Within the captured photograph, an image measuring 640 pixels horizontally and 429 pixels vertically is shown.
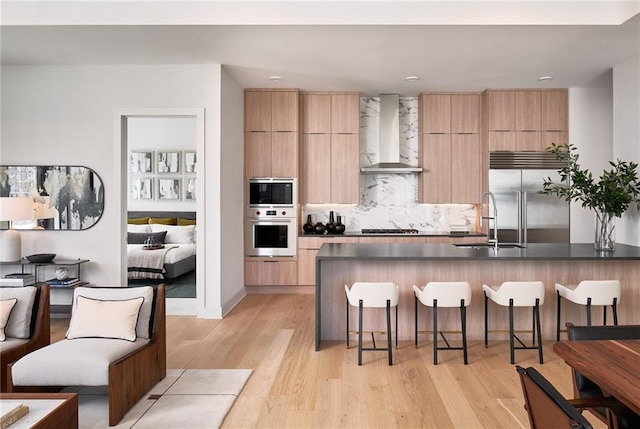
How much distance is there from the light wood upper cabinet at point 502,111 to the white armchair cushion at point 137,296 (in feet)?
16.4

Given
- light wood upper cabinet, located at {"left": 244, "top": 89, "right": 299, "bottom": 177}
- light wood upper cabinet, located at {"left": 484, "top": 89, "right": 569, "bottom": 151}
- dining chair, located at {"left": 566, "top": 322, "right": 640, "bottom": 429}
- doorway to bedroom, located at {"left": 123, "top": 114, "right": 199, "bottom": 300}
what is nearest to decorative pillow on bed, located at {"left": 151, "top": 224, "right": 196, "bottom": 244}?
doorway to bedroom, located at {"left": 123, "top": 114, "right": 199, "bottom": 300}

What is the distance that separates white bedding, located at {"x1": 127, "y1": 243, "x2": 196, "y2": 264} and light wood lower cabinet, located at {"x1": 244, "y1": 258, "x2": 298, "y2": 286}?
112 cm

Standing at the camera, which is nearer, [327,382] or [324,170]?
[327,382]

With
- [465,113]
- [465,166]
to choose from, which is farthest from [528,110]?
[465,166]

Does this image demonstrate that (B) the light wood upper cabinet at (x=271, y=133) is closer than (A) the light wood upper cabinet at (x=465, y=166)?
Yes

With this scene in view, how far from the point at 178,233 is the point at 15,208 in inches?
124

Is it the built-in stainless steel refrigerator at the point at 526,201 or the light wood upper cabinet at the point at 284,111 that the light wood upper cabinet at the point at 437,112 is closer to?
the built-in stainless steel refrigerator at the point at 526,201

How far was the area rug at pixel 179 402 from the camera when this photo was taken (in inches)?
106

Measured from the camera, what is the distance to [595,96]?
20.7 feet

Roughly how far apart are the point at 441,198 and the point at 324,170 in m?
1.72

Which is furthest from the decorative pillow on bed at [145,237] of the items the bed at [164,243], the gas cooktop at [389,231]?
the gas cooktop at [389,231]

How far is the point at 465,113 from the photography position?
21.8 ft
